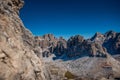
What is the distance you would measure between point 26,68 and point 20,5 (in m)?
24.1

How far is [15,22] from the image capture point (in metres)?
52.7

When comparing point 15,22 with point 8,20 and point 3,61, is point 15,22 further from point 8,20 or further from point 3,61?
point 3,61

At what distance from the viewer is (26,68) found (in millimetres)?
46375

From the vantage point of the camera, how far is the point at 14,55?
142ft

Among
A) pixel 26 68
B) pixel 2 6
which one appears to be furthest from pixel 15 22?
pixel 26 68

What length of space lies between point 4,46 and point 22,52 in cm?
654

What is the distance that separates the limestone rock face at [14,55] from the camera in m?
40.6

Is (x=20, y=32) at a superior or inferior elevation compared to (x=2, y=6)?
inferior

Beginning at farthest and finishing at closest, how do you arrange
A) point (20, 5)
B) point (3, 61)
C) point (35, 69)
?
1. point (20, 5)
2. point (35, 69)
3. point (3, 61)

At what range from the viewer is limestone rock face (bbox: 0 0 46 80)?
133 feet

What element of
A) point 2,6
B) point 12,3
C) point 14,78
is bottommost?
point 14,78

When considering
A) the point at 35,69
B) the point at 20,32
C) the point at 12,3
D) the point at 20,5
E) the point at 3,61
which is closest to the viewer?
the point at 3,61

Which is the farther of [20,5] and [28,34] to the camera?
[20,5]

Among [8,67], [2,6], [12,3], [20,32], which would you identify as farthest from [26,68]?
[12,3]
